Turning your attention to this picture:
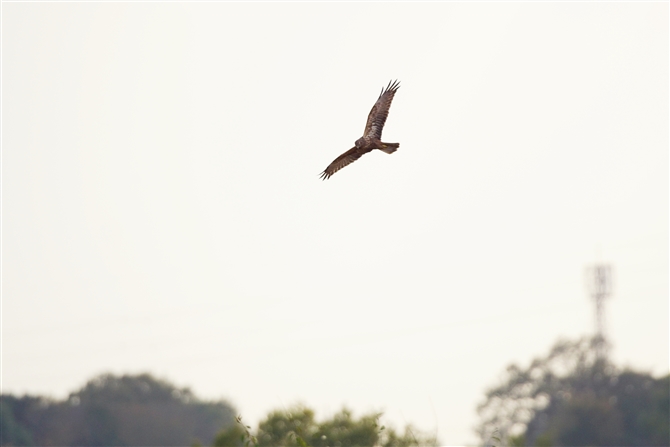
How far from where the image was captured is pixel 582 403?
324ft

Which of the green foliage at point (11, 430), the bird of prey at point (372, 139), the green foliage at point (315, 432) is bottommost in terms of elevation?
the green foliage at point (315, 432)

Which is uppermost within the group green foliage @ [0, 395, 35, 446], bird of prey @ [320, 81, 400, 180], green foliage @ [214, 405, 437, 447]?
green foliage @ [0, 395, 35, 446]

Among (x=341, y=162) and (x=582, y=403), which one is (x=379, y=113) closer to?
(x=341, y=162)

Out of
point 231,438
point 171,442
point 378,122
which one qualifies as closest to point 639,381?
point 171,442

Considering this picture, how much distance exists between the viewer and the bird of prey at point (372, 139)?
22.0 metres

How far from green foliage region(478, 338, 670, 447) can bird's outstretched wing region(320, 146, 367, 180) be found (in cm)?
7053

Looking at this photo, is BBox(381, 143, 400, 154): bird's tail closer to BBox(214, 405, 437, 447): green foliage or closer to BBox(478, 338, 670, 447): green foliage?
BBox(214, 405, 437, 447): green foliage

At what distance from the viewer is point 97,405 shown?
116750mm

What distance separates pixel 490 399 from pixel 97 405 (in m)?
36.7

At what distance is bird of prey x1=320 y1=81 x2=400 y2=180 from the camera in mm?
22000

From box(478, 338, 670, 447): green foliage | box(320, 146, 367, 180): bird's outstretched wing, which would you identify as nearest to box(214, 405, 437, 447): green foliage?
box(320, 146, 367, 180): bird's outstretched wing

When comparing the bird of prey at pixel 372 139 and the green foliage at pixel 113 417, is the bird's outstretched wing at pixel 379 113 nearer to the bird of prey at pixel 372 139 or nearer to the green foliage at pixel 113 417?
the bird of prey at pixel 372 139

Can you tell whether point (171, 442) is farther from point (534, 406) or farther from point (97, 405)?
point (534, 406)

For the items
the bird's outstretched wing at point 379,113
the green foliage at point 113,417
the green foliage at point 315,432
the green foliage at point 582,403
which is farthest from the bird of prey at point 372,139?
the green foliage at point 113,417
